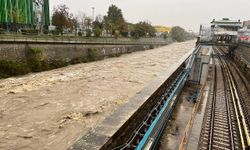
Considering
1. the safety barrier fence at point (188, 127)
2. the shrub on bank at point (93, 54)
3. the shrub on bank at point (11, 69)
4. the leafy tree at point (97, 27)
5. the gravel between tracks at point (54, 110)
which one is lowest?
the safety barrier fence at point (188, 127)

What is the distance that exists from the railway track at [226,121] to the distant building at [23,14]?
39628mm

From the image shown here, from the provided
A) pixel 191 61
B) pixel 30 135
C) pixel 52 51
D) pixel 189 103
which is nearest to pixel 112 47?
pixel 52 51

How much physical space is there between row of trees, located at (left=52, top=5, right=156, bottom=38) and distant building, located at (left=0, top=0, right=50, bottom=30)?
3.78 meters

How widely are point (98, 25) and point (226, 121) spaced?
52.2 m

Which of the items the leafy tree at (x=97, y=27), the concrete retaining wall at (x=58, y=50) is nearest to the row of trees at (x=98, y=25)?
the leafy tree at (x=97, y=27)

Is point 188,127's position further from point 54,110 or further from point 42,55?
point 42,55

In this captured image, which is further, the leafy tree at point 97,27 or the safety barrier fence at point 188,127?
the leafy tree at point 97,27

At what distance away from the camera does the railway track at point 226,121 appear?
37.0 feet

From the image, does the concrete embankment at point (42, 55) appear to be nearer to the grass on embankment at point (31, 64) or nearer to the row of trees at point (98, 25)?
the grass on embankment at point (31, 64)

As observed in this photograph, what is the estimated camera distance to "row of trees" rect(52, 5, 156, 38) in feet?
154

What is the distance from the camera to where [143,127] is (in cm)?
807

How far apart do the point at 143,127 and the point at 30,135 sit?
511 centimetres

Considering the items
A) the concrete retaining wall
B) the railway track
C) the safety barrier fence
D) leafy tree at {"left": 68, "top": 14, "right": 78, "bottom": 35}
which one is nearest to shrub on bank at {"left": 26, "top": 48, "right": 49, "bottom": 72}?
the concrete retaining wall

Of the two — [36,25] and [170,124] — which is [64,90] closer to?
[170,124]
